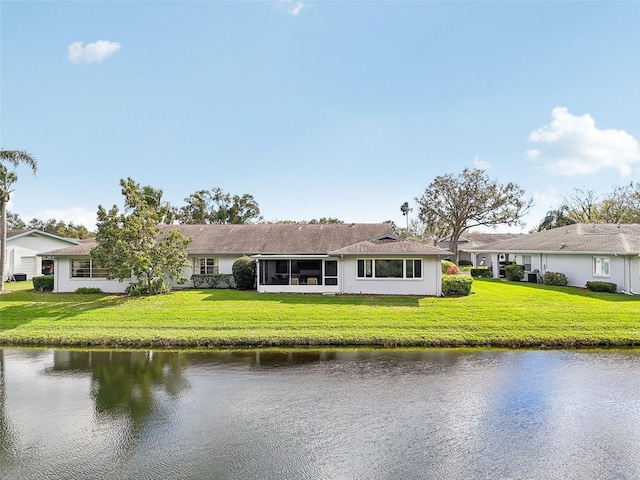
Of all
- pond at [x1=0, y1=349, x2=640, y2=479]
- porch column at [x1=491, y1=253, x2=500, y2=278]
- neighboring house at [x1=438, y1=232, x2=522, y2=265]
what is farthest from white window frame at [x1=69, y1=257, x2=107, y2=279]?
neighboring house at [x1=438, y1=232, x2=522, y2=265]

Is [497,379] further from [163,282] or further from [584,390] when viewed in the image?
[163,282]

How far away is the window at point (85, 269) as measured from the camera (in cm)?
2547

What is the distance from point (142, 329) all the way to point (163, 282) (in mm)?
7126

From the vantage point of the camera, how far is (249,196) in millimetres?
60031

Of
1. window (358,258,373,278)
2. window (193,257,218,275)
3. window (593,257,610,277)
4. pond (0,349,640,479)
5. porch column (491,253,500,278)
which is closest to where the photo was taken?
pond (0,349,640,479)

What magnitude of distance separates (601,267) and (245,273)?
21.6 metres

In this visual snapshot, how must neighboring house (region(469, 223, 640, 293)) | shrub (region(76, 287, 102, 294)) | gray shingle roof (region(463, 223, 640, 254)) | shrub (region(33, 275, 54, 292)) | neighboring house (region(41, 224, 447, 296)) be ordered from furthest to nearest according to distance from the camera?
1. shrub (region(33, 275, 54, 292))
2. gray shingle roof (region(463, 223, 640, 254))
3. shrub (region(76, 287, 102, 294))
4. neighboring house (region(469, 223, 640, 293))
5. neighboring house (region(41, 224, 447, 296))

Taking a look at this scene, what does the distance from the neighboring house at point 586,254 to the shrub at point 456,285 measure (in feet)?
29.1

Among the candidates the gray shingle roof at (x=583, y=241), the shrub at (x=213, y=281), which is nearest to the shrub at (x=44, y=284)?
the shrub at (x=213, y=281)

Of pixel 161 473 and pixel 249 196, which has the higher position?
pixel 249 196

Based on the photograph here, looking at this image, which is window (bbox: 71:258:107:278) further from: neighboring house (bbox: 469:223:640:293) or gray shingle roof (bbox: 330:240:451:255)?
neighboring house (bbox: 469:223:640:293)

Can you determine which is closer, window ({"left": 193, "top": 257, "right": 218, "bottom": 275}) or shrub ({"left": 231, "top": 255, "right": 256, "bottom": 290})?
shrub ({"left": 231, "top": 255, "right": 256, "bottom": 290})

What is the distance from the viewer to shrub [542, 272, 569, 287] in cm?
2700

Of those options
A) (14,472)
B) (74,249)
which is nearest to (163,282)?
(74,249)
